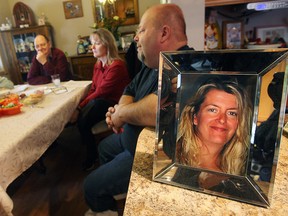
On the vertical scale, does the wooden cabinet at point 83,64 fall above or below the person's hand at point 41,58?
below

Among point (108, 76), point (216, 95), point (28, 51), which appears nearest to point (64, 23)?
point (28, 51)

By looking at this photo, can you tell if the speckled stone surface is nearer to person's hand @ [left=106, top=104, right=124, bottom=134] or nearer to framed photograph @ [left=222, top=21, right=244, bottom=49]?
person's hand @ [left=106, top=104, right=124, bottom=134]

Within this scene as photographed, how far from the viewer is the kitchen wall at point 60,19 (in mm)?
3895

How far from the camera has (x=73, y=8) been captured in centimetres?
387

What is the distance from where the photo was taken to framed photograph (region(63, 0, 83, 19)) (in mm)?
3846

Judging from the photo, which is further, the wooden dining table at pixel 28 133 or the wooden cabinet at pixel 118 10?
the wooden cabinet at pixel 118 10

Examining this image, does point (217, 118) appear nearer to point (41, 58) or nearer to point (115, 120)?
point (115, 120)

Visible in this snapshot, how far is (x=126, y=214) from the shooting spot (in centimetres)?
48

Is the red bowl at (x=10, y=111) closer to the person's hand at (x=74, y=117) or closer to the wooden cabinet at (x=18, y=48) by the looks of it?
the person's hand at (x=74, y=117)

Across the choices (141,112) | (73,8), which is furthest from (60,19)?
(141,112)

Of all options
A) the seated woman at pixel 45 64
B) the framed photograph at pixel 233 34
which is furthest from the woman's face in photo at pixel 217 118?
the seated woman at pixel 45 64

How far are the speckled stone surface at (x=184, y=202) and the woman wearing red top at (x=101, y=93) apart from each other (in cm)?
135

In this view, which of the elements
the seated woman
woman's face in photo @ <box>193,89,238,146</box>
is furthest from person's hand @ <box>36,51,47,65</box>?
woman's face in photo @ <box>193,89,238,146</box>

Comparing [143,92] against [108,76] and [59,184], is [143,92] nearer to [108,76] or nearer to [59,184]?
[108,76]
